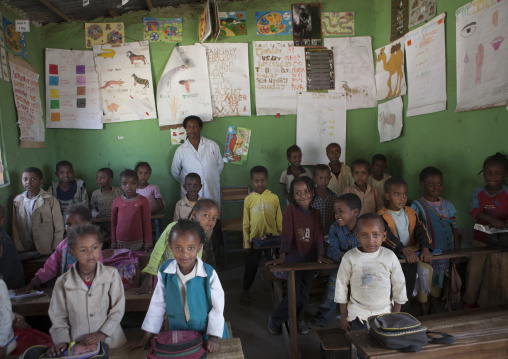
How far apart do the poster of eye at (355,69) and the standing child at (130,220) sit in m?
3.10

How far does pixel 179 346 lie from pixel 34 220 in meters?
2.66

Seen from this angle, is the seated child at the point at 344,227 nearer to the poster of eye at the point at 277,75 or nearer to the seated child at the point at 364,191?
the seated child at the point at 364,191

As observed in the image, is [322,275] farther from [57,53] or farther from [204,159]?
[57,53]

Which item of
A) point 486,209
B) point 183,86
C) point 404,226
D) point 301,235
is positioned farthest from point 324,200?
point 183,86

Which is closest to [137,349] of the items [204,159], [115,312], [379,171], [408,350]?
[115,312]

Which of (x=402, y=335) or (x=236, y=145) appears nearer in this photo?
(x=402, y=335)

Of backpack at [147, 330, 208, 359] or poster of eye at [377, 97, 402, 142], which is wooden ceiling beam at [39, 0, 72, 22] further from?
poster of eye at [377, 97, 402, 142]

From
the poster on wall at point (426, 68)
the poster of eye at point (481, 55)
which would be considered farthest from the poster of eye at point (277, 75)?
the poster of eye at point (481, 55)

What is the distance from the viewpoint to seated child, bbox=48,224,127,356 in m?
1.69

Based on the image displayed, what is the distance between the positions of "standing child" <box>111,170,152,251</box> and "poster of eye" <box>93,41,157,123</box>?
1.60 meters

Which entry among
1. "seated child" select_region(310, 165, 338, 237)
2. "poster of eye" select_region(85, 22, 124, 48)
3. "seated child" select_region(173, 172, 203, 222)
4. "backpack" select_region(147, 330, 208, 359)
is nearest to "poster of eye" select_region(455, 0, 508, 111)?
"seated child" select_region(310, 165, 338, 237)

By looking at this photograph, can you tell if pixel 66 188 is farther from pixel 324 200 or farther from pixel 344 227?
pixel 344 227

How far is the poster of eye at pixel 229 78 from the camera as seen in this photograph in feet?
15.1

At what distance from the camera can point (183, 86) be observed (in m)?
4.57
